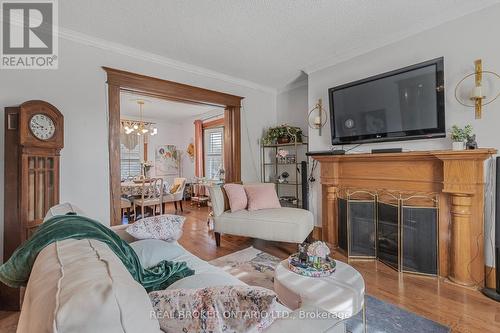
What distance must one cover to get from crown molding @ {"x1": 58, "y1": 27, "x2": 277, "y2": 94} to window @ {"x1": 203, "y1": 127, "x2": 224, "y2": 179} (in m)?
2.56

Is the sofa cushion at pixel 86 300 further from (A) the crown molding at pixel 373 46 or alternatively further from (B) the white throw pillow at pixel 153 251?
(A) the crown molding at pixel 373 46

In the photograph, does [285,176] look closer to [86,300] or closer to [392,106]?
[392,106]

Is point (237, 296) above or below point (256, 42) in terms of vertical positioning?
below

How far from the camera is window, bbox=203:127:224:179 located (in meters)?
6.36

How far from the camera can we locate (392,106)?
2578 millimetres

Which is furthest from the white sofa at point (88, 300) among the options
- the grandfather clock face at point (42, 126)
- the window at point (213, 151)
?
the window at point (213, 151)

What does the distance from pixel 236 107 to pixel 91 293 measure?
3575mm

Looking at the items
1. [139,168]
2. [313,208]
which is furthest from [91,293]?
[139,168]

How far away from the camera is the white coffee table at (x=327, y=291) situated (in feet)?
4.47

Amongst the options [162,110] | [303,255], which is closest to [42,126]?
[303,255]

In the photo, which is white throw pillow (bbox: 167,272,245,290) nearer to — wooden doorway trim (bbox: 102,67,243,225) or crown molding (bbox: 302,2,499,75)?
wooden doorway trim (bbox: 102,67,243,225)

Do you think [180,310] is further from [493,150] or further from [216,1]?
[493,150]

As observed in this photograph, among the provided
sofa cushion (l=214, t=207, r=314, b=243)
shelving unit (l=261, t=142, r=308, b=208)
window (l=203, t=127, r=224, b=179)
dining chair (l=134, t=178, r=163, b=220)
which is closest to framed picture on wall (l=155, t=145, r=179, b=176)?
window (l=203, t=127, r=224, b=179)

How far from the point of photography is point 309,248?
5.62 feet
